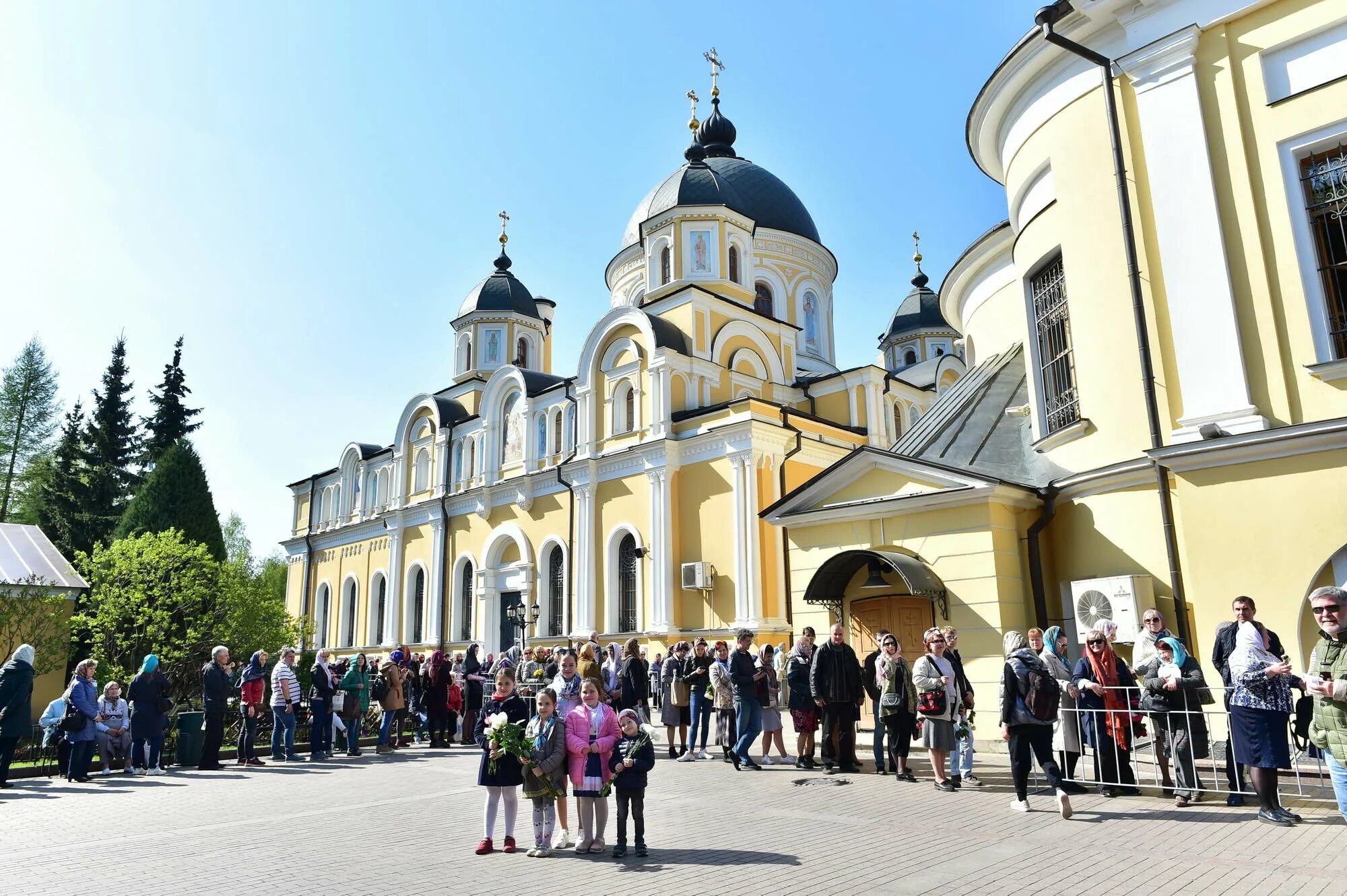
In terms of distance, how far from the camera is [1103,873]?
5.84 meters

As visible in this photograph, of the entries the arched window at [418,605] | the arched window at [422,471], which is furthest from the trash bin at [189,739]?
the arched window at [422,471]

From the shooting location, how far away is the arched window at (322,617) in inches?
1556

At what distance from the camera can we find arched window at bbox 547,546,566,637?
1104 inches

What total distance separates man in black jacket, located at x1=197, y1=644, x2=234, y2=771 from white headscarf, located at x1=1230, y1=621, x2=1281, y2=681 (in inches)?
462

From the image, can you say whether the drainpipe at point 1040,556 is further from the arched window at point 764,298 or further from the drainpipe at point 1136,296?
the arched window at point 764,298

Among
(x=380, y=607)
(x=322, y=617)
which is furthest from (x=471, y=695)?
(x=322, y=617)

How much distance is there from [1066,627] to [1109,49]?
7560 mm

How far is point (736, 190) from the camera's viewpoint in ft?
111

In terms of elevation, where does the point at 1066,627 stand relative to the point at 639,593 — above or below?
below

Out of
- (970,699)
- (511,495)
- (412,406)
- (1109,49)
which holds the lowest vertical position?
(970,699)

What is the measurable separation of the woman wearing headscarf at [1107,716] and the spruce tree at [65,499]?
36.9m

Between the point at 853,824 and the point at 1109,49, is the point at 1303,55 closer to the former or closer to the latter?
the point at 1109,49

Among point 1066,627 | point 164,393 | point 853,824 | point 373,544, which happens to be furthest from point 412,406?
point 853,824

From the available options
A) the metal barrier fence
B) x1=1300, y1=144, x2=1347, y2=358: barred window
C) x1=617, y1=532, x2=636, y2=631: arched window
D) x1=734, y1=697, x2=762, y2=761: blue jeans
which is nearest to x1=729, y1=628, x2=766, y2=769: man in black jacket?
x1=734, y1=697, x2=762, y2=761: blue jeans
